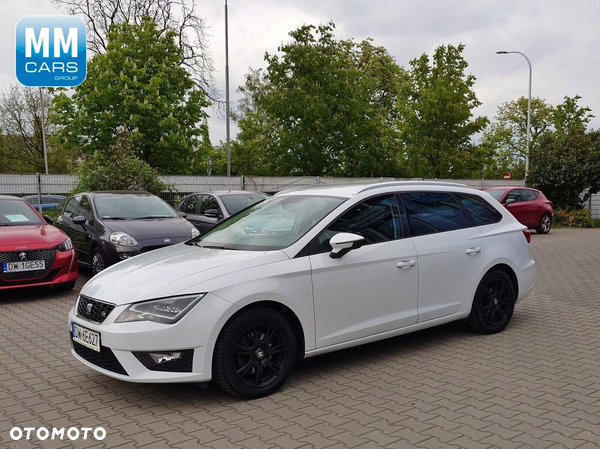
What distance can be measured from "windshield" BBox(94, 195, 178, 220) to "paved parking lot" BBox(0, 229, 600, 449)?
3.86 m

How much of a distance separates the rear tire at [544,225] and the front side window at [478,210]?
1521cm

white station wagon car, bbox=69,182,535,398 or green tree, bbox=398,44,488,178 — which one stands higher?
green tree, bbox=398,44,488,178

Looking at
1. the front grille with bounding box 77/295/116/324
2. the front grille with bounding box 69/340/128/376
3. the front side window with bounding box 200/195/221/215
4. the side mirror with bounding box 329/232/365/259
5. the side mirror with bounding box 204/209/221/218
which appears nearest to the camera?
the front grille with bounding box 69/340/128/376

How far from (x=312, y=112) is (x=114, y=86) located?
34.9 ft

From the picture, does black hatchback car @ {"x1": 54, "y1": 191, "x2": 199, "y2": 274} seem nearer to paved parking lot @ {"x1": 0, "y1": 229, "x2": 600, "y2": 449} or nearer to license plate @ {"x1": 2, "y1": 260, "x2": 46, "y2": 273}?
license plate @ {"x1": 2, "y1": 260, "x2": 46, "y2": 273}

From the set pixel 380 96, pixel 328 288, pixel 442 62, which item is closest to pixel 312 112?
pixel 442 62

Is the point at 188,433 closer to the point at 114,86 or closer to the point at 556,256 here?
the point at 556,256

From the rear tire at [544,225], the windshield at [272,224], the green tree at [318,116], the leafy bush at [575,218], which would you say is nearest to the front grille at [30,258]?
the windshield at [272,224]

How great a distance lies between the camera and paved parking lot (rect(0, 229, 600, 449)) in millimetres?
3719

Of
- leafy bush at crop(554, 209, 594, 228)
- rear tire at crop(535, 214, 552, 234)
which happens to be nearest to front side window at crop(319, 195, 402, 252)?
rear tire at crop(535, 214, 552, 234)

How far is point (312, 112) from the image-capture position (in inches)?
1262

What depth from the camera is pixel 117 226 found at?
9.53 meters

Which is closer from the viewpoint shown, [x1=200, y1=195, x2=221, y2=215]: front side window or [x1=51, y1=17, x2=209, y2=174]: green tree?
[x1=200, y1=195, x2=221, y2=215]: front side window

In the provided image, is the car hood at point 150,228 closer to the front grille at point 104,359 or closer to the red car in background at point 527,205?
the front grille at point 104,359
